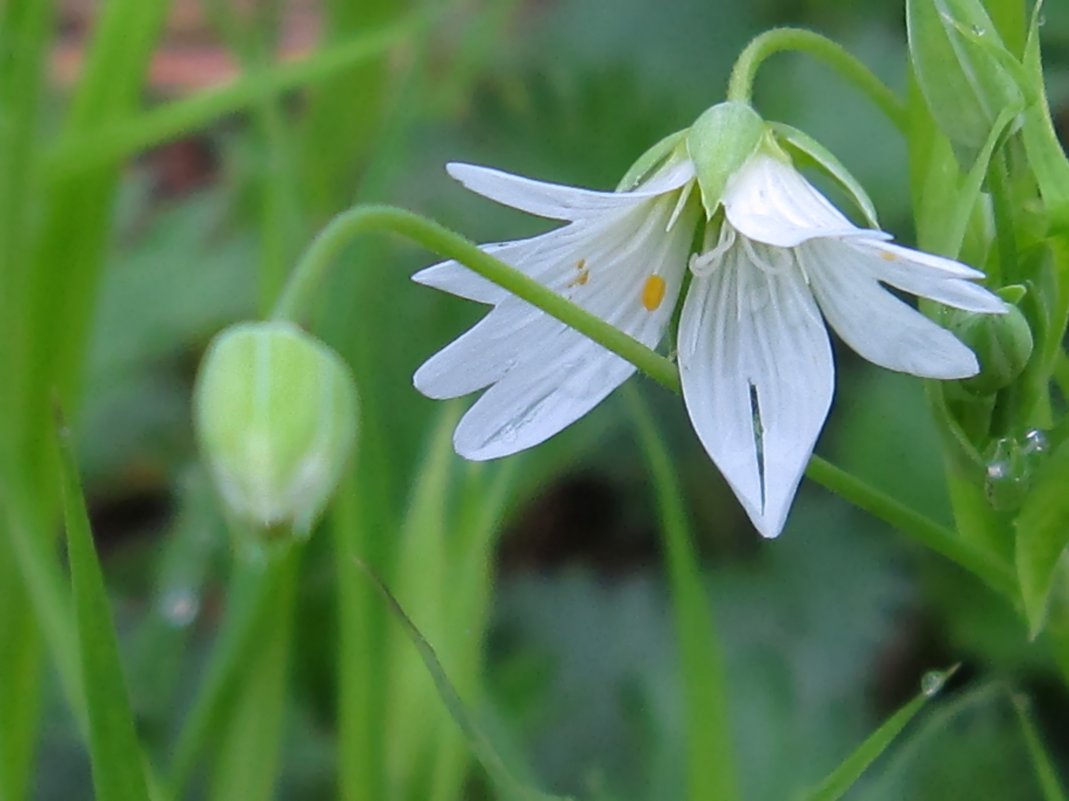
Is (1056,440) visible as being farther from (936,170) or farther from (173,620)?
(173,620)

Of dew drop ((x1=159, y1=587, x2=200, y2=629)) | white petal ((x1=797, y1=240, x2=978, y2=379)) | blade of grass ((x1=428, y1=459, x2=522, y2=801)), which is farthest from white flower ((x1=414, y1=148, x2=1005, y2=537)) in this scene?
dew drop ((x1=159, y1=587, x2=200, y2=629))

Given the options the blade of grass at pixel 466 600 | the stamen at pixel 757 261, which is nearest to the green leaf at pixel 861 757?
the stamen at pixel 757 261

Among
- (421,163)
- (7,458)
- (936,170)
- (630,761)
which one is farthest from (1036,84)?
(421,163)

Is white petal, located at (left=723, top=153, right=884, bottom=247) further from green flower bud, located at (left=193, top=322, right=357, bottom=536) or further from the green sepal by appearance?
green flower bud, located at (left=193, top=322, right=357, bottom=536)

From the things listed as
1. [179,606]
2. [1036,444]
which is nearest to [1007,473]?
[1036,444]

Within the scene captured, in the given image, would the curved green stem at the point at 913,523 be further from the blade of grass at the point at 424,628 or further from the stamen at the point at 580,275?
the blade of grass at the point at 424,628

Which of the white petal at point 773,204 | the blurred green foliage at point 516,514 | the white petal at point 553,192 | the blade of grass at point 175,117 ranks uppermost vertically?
the blade of grass at point 175,117

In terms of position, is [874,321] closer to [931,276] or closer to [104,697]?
[931,276]

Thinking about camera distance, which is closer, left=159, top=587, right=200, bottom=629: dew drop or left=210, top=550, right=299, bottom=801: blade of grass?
left=210, top=550, right=299, bottom=801: blade of grass
